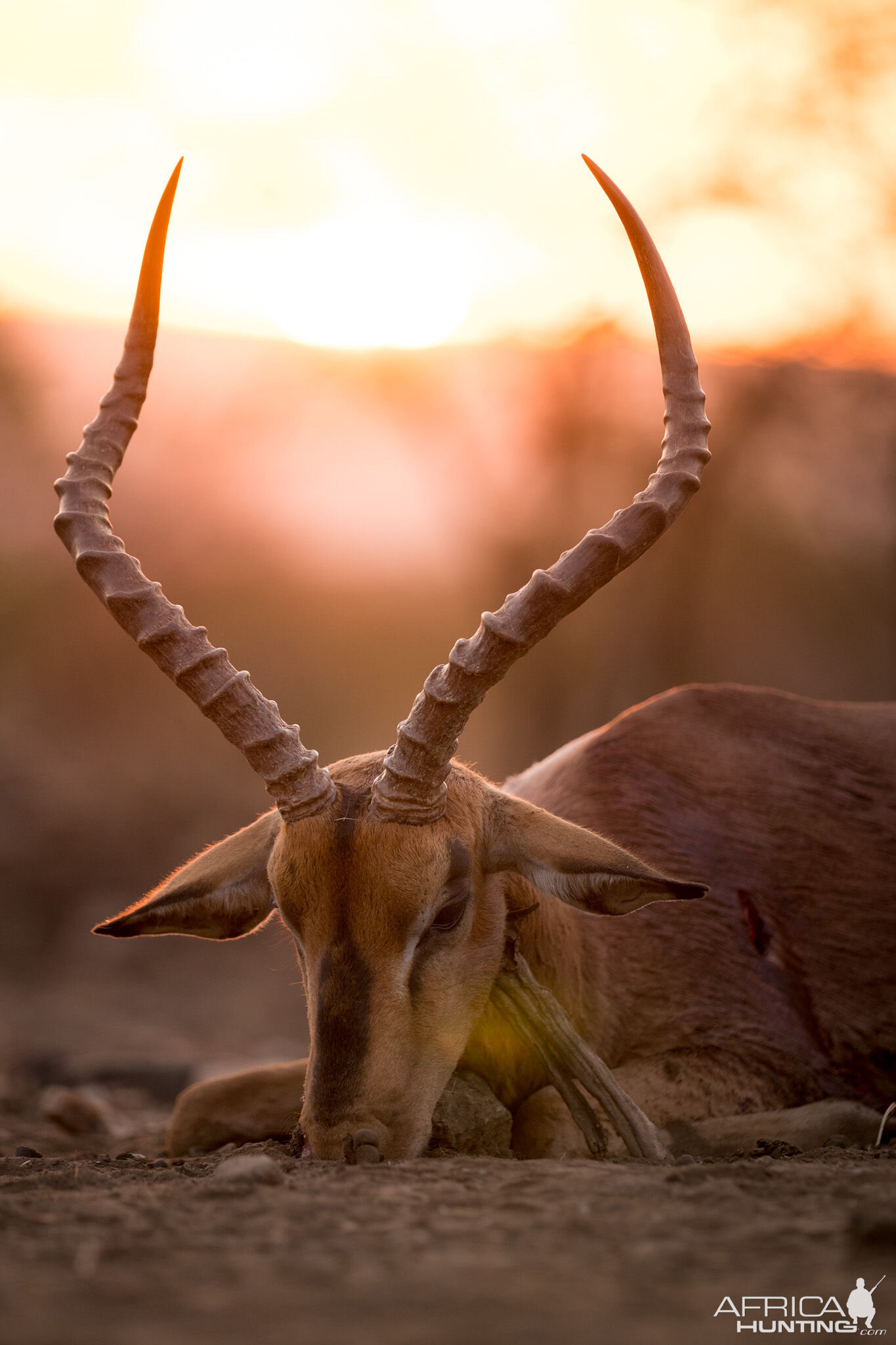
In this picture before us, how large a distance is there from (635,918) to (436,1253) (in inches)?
123

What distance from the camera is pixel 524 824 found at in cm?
461

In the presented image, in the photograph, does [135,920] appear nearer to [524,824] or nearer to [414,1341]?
[524,824]

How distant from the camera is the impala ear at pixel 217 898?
4625 millimetres

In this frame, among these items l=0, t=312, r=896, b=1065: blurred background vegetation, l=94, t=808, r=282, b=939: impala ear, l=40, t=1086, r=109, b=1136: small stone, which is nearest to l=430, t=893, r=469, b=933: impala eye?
l=94, t=808, r=282, b=939: impala ear

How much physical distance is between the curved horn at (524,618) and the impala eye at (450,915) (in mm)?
292

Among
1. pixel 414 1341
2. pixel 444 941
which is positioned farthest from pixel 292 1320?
pixel 444 941

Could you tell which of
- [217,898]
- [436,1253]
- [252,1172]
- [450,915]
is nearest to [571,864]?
[450,915]

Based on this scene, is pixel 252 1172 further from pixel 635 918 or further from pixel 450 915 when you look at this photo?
pixel 635 918

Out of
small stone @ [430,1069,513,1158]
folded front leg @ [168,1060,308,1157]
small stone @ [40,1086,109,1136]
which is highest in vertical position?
small stone @ [430,1069,513,1158]

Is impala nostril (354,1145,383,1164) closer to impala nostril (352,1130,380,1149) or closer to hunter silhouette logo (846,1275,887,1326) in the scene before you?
impala nostril (352,1130,380,1149)

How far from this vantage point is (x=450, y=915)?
170 inches

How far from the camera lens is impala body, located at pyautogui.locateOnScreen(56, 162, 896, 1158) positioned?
4051 mm

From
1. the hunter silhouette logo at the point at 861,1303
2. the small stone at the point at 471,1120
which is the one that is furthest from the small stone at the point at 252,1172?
the hunter silhouette logo at the point at 861,1303

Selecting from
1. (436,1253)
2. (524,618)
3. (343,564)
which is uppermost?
(343,564)
